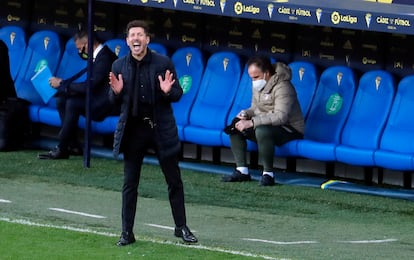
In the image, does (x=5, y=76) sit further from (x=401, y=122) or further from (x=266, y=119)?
(x=401, y=122)

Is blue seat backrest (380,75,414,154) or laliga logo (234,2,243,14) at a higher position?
laliga logo (234,2,243,14)

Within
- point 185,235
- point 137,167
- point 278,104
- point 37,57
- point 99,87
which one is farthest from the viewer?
point 37,57

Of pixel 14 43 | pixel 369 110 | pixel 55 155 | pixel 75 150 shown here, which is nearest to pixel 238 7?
pixel 369 110

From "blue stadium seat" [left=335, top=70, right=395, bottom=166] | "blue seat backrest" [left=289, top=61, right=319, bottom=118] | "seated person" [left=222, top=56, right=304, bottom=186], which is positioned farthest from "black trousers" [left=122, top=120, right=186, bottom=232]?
"blue seat backrest" [left=289, top=61, right=319, bottom=118]

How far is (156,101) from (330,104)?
5170 mm

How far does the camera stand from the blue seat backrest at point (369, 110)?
1446cm

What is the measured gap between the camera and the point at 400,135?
556 inches

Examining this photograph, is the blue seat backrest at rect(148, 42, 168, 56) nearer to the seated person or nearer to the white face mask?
the seated person

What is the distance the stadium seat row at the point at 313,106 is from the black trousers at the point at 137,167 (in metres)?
4.04

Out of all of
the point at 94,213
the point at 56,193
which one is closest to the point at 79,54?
the point at 56,193

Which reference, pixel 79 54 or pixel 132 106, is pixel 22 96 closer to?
pixel 79 54

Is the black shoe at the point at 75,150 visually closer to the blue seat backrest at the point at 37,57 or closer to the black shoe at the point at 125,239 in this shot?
the blue seat backrest at the point at 37,57

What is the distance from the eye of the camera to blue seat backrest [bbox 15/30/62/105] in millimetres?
17016

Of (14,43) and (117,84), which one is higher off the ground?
(14,43)
